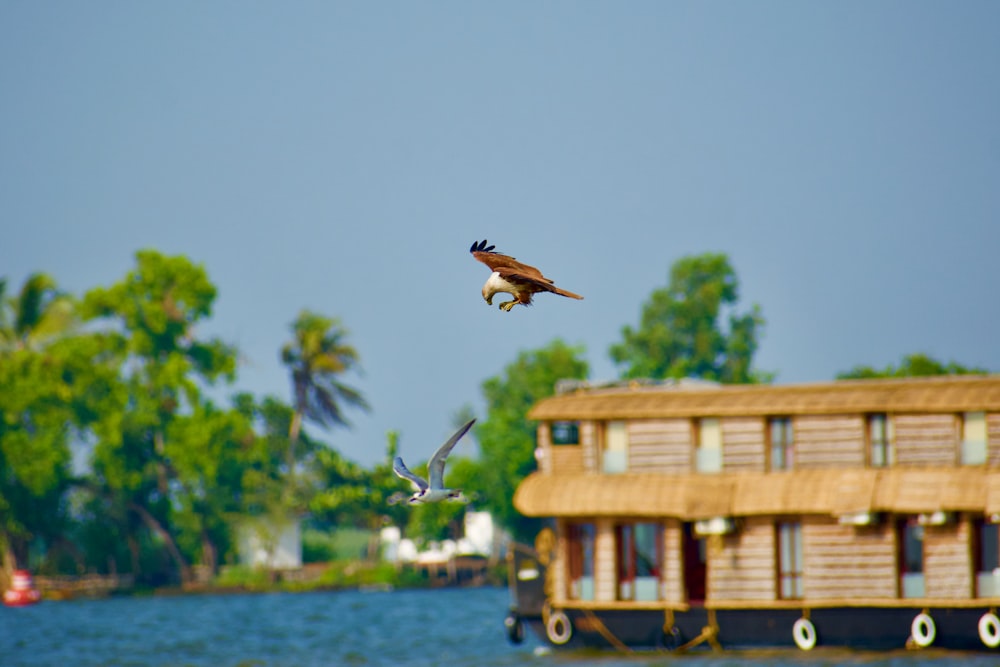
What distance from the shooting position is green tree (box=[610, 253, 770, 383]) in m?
94.4

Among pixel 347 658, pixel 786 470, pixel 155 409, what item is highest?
pixel 155 409

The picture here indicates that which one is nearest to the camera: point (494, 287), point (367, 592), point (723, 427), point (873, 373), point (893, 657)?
point (494, 287)

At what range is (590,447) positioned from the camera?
135 ft

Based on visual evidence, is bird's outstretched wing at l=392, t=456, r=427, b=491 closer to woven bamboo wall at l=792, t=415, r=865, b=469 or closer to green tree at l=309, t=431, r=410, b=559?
woven bamboo wall at l=792, t=415, r=865, b=469

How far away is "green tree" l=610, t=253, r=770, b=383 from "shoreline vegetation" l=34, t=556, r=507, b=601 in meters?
14.0

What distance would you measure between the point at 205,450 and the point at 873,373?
30.7 m

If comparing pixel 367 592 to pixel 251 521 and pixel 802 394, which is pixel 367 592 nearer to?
pixel 251 521

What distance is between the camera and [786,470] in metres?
39.5

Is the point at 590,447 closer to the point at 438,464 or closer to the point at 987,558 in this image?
the point at 987,558

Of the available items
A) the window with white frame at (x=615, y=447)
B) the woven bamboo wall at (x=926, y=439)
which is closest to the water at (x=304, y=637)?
the woven bamboo wall at (x=926, y=439)

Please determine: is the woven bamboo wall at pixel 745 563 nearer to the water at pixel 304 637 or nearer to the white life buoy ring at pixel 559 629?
the water at pixel 304 637

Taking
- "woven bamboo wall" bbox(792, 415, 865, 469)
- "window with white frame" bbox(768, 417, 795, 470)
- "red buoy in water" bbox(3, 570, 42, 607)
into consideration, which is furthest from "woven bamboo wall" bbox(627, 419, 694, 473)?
"red buoy in water" bbox(3, 570, 42, 607)

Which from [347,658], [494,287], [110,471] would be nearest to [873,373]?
[110,471]

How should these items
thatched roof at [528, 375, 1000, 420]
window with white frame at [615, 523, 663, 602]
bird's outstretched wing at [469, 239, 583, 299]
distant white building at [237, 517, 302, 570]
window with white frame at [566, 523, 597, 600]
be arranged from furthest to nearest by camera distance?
distant white building at [237, 517, 302, 570] → window with white frame at [566, 523, 597, 600] → window with white frame at [615, 523, 663, 602] → thatched roof at [528, 375, 1000, 420] → bird's outstretched wing at [469, 239, 583, 299]
